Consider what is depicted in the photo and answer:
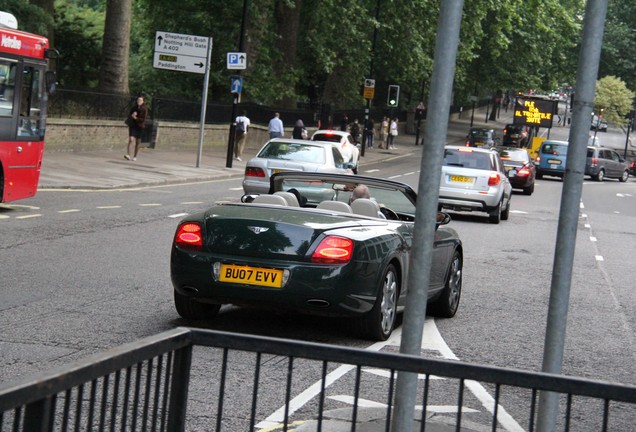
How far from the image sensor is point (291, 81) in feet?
170

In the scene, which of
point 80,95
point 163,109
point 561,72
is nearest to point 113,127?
point 80,95

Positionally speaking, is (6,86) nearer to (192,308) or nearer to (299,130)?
(192,308)

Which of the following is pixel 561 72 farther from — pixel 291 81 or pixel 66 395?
pixel 66 395

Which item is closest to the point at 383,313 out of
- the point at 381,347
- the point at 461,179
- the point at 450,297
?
the point at 381,347

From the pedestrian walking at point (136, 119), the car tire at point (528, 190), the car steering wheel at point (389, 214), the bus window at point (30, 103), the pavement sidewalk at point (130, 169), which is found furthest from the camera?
the car tire at point (528, 190)

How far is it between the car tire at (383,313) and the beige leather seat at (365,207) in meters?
0.78

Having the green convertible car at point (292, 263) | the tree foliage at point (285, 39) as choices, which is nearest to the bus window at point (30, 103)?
the green convertible car at point (292, 263)

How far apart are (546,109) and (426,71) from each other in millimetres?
11716

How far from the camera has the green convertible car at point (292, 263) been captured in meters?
9.48

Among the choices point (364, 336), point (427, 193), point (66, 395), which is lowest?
point (364, 336)

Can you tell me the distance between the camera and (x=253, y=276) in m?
9.50

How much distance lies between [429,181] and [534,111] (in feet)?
215

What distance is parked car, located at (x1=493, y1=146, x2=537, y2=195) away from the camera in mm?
38750

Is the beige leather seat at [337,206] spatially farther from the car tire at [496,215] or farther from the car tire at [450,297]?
the car tire at [496,215]
